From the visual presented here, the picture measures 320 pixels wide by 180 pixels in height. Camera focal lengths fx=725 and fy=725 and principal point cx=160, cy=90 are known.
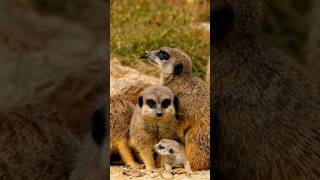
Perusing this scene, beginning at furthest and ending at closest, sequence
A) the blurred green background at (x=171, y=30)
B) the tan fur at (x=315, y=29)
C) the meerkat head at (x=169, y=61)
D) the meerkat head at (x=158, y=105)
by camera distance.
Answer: the tan fur at (x=315, y=29), the blurred green background at (x=171, y=30), the meerkat head at (x=169, y=61), the meerkat head at (x=158, y=105)

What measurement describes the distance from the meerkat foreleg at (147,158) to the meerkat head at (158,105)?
3.4 inches

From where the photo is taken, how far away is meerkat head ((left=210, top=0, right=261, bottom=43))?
67.9 inches

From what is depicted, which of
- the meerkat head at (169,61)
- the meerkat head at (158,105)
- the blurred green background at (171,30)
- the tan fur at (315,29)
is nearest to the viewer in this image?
the meerkat head at (158,105)

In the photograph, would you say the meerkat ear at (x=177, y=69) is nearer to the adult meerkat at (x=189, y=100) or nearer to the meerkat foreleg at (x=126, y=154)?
the adult meerkat at (x=189, y=100)

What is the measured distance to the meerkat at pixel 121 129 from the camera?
178cm

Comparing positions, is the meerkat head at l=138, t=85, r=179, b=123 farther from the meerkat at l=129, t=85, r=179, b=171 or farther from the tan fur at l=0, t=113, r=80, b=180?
the tan fur at l=0, t=113, r=80, b=180

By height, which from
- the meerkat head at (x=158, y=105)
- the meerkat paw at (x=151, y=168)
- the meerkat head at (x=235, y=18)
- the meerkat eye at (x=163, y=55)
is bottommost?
the meerkat paw at (x=151, y=168)

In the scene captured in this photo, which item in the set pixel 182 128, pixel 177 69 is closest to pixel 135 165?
pixel 182 128

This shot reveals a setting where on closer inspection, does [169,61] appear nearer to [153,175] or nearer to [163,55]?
[163,55]

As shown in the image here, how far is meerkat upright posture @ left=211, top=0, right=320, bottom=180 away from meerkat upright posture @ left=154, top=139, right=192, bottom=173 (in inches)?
3.5

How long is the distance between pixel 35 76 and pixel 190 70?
54cm

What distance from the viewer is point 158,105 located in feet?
5.38

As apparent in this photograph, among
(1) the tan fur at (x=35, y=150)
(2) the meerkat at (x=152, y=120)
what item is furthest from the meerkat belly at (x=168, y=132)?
(1) the tan fur at (x=35, y=150)

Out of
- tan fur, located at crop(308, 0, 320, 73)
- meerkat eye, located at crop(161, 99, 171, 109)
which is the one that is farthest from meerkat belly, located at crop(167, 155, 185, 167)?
tan fur, located at crop(308, 0, 320, 73)
